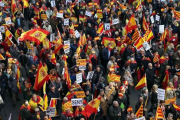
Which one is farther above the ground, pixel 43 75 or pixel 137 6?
pixel 137 6

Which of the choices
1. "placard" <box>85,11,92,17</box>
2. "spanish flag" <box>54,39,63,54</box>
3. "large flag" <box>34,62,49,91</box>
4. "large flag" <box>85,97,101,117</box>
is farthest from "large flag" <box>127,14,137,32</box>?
"large flag" <box>85,97,101,117</box>

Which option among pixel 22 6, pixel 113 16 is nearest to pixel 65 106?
pixel 113 16

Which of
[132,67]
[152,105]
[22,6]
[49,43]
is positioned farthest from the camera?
[22,6]

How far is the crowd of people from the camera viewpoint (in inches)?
546

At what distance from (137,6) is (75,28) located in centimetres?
455

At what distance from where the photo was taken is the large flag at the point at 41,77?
15258mm

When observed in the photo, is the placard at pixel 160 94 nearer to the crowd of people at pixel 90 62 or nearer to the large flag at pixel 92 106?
the crowd of people at pixel 90 62

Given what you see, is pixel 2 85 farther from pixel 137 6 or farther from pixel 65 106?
pixel 137 6

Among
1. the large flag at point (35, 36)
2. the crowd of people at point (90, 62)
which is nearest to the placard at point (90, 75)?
the crowd of people at point (90, 62)

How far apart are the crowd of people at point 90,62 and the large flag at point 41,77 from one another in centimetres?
4

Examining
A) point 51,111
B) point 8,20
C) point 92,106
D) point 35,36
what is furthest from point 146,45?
point 8,20

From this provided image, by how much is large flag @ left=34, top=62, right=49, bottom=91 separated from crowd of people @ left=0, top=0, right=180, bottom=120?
4cm

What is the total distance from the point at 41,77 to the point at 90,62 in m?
2.76

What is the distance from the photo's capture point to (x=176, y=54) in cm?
1798
